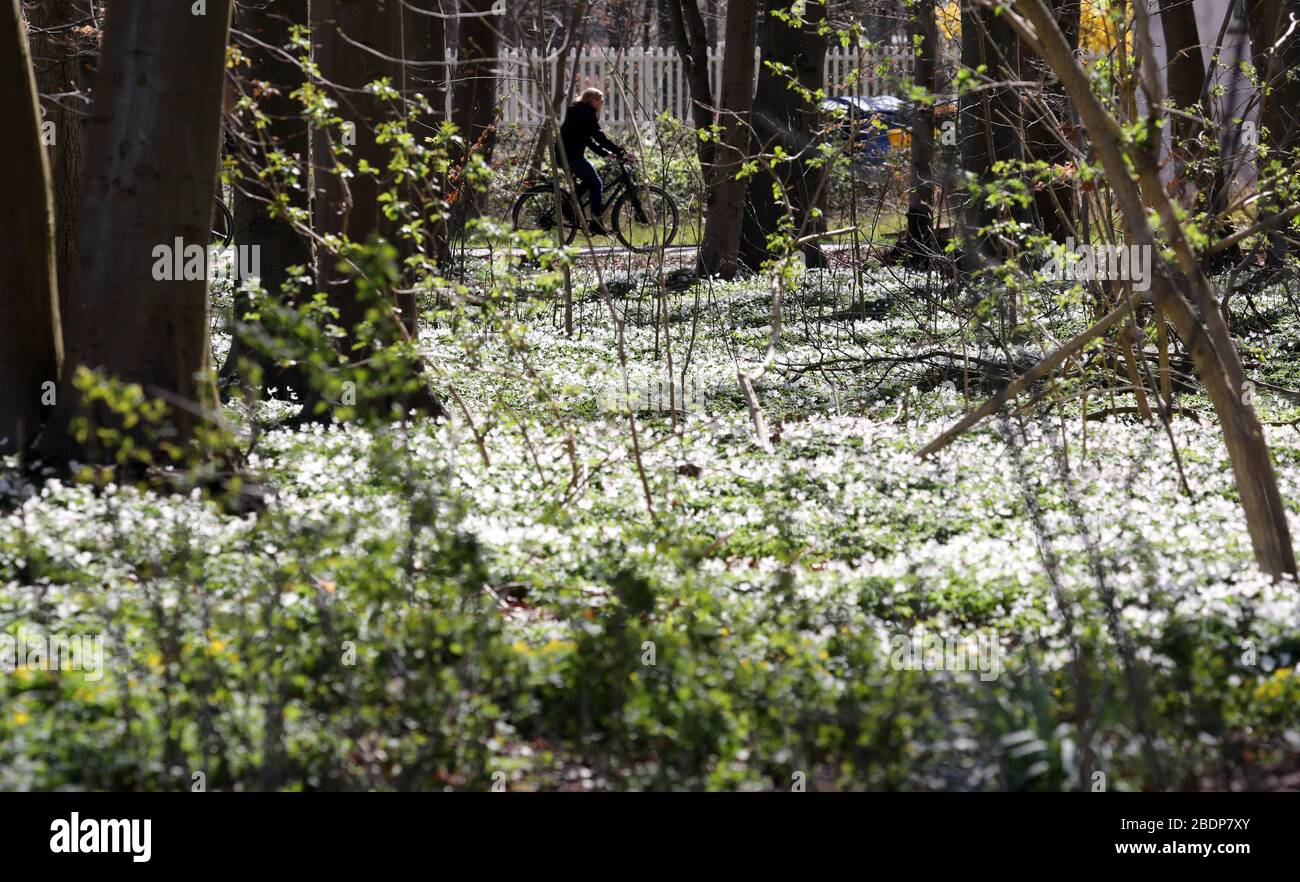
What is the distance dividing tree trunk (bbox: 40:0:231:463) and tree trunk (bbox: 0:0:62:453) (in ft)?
1.18

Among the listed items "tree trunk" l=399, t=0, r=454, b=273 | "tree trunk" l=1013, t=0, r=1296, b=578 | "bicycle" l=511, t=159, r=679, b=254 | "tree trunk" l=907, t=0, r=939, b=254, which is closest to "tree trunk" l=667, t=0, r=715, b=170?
"bicycle" l=511, t=159, r=679, b=254

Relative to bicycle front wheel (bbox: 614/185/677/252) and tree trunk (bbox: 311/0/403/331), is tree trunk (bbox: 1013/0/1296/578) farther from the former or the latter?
bicycle front wheel (bbox: 614/185/677/252)

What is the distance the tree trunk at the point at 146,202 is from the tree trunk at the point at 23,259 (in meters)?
0.36

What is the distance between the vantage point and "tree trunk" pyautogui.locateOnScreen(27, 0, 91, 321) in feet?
29.7

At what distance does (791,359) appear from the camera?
12.4 meters

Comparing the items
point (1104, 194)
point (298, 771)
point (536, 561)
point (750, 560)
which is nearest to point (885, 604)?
point (750, 560)

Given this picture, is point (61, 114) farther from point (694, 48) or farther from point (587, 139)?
point (694, 48)

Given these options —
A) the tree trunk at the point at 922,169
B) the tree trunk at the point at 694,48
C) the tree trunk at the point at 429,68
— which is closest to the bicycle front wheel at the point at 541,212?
the tree trunk at the point at 429,68

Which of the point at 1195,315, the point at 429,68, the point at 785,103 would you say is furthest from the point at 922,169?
the point at 1195,315

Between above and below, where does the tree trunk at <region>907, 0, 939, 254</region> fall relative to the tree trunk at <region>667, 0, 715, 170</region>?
below

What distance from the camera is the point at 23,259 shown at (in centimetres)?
677

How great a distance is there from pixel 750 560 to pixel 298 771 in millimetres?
2996

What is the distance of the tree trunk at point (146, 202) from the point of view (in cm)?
638
